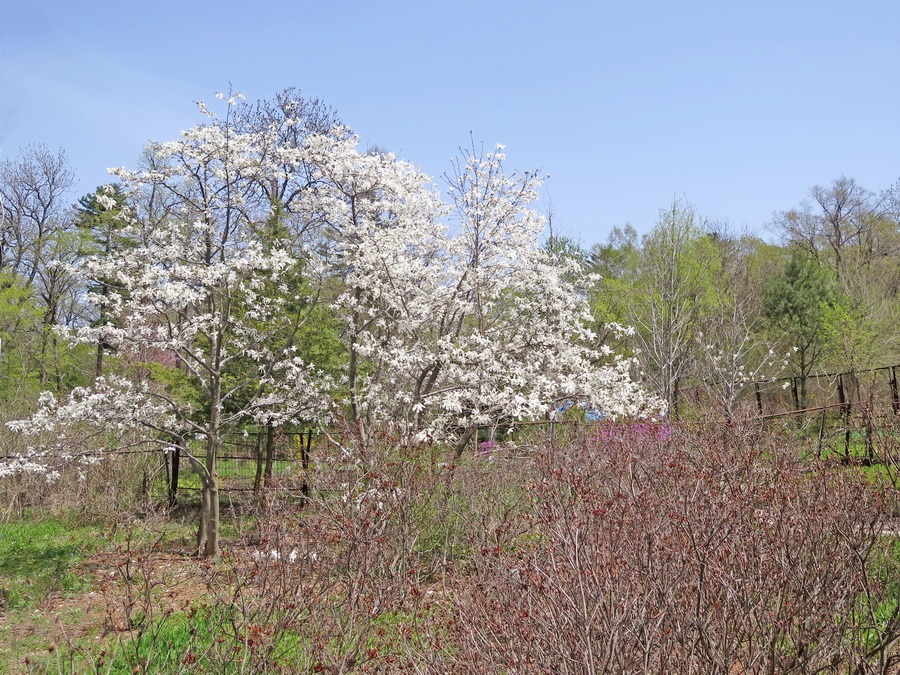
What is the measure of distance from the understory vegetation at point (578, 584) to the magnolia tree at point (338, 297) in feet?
10.7

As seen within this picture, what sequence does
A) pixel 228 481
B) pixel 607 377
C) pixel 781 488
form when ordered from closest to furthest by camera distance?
1. pixel 781 488
2. pixel 607 377
3. pixel 228 481

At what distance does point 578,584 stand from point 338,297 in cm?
807

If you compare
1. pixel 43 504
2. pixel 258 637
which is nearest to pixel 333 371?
pixel 43 504

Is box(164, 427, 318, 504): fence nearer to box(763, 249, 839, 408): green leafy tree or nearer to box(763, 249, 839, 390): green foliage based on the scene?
box(763, 249, 839, 408): green leafy tree

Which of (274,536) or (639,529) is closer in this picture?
(639,529)

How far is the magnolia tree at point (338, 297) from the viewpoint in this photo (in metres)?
9.51

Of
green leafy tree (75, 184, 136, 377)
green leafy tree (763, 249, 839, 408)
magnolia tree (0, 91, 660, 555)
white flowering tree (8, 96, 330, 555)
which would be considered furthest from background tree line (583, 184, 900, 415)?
green leafy tree (75, 184, 136, 377)

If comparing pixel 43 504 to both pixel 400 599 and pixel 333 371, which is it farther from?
pixel 400 599

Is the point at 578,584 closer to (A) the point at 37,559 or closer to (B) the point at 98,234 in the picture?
(A) the point at 37,559

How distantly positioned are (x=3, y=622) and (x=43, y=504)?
602 centimetres

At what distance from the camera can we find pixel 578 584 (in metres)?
2.85

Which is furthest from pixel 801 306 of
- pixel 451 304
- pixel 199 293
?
pixel 199 293

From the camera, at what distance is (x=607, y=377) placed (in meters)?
10.2

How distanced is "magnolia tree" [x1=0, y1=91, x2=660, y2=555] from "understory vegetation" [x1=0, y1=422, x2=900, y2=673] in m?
3.25
